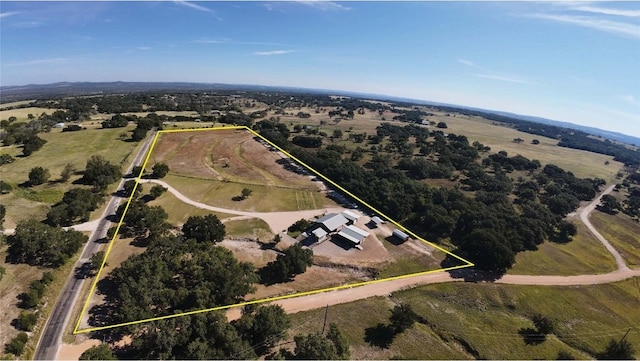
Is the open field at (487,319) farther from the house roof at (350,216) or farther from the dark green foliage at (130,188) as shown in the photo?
the dark green foliage at (130,188)

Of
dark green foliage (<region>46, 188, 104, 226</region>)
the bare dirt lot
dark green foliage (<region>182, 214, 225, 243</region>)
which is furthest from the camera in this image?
the bare dirt lot

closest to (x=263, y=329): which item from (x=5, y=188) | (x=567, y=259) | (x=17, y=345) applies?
(x=17, y=345)

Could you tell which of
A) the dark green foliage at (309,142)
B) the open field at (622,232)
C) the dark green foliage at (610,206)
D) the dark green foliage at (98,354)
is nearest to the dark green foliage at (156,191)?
the dark green foliage at (98,354)

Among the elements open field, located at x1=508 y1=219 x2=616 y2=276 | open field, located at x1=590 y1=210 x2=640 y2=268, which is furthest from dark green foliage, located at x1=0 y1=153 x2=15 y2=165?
open field, located at x1=590 y1=210 x2=640 y2=268

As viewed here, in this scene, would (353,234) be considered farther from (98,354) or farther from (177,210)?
(98,354)

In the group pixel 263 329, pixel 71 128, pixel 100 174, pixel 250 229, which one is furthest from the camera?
pixel 71 128

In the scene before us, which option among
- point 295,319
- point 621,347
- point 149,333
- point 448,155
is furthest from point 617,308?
point 448,155

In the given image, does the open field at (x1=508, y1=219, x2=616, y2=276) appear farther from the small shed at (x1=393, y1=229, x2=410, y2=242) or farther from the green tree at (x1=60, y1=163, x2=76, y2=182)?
the green tree at (x1=60, y1=163, x2=76, y2=182)
